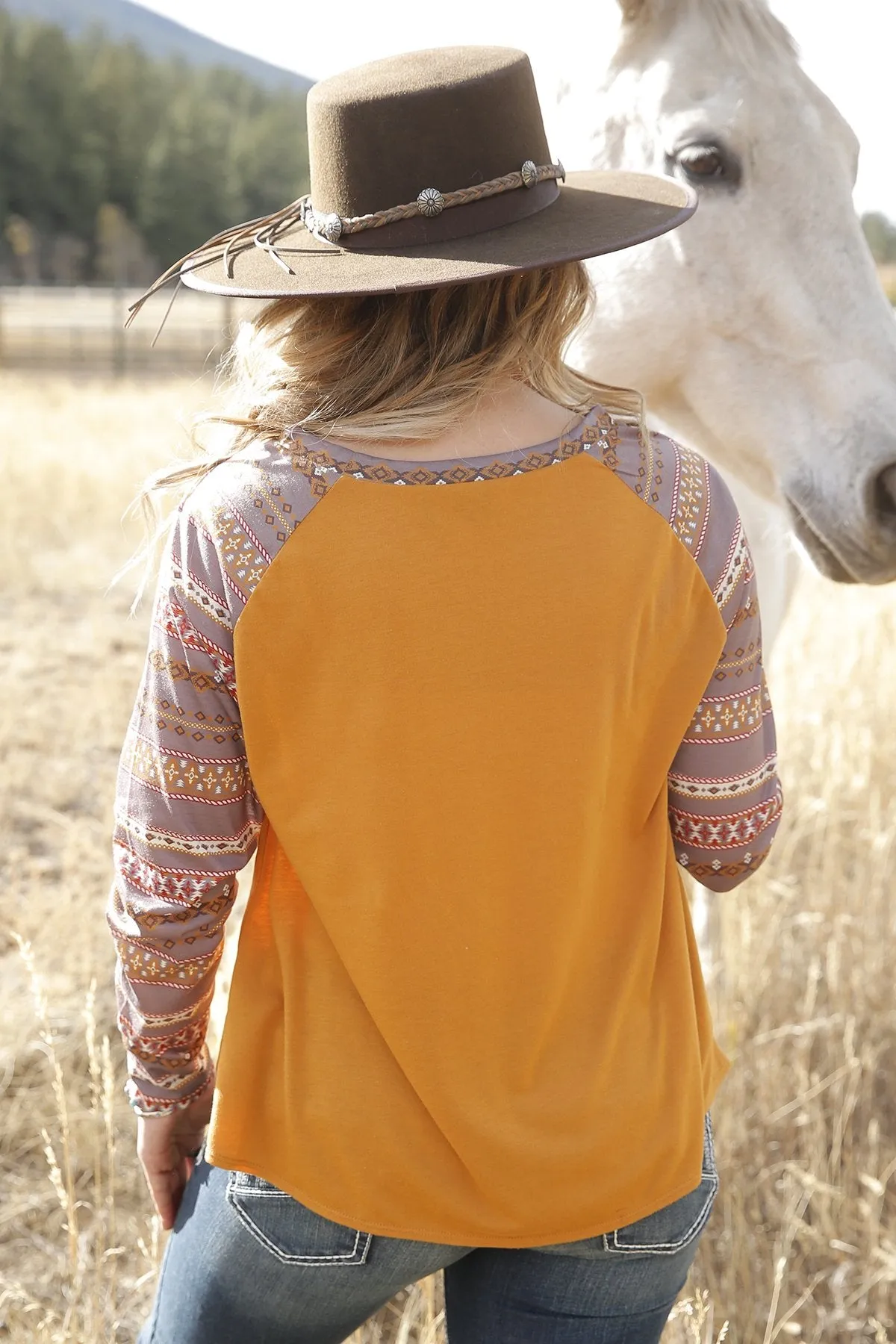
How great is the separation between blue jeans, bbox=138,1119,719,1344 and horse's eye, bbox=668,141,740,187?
5.32 ft

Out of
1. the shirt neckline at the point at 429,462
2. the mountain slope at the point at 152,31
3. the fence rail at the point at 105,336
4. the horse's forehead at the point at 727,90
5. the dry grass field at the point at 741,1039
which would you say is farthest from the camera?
the mountain slope at the point at 152,31

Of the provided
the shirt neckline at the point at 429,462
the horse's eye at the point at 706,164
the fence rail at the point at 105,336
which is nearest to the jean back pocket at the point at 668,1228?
the shirt neckline at the point at 429,462

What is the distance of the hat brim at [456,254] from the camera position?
3.04ft

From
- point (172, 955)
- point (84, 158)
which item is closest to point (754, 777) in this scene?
point (172, 955)

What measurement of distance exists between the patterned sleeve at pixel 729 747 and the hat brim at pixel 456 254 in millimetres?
251

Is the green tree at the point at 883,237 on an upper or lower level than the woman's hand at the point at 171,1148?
lower

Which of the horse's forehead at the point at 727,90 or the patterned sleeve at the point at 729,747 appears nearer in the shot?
the patterned sleeve at the point at 729,747


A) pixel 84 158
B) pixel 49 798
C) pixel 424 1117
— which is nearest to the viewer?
pixel 424 1117

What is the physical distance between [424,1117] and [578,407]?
639 mm

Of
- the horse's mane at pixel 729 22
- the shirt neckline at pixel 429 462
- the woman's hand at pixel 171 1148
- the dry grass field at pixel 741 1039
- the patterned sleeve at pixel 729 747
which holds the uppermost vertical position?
the horse's mane at pixel 729 22

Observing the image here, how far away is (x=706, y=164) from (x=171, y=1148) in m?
1.73

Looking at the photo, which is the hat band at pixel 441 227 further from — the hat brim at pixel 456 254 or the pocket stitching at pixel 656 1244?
the pocket stitching at pixel 656 1244

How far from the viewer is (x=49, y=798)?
131 inches

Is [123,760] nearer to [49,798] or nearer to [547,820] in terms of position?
[547,820]
